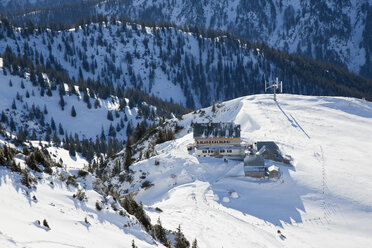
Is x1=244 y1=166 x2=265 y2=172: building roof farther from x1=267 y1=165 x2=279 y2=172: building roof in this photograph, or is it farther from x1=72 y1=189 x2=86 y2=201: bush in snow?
x1=72 y1=189 x2=86 y2=201: bush in snow

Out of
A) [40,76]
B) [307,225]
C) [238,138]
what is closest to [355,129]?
[238,138]

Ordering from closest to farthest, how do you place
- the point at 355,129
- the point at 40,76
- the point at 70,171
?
1. the point at 70,171
2. the point at 355,129
3. the point at 40,76

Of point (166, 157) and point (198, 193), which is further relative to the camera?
point (166, 157)

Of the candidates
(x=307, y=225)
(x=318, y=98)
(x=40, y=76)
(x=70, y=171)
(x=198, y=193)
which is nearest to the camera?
(x=70, y=171)

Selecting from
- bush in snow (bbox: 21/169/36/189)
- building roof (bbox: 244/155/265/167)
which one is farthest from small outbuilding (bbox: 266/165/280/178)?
bush in snow (bbox: 21/169/36/189)

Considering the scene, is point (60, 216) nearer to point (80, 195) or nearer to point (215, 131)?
point (80, 195)

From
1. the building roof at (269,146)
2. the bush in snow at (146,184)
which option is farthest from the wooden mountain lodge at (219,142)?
the bush in snow at (146,184)

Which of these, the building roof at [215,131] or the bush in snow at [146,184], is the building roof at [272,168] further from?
the bush in snow at [146,184]

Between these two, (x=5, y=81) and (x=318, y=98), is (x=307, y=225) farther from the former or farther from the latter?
(x=5, y=81)
